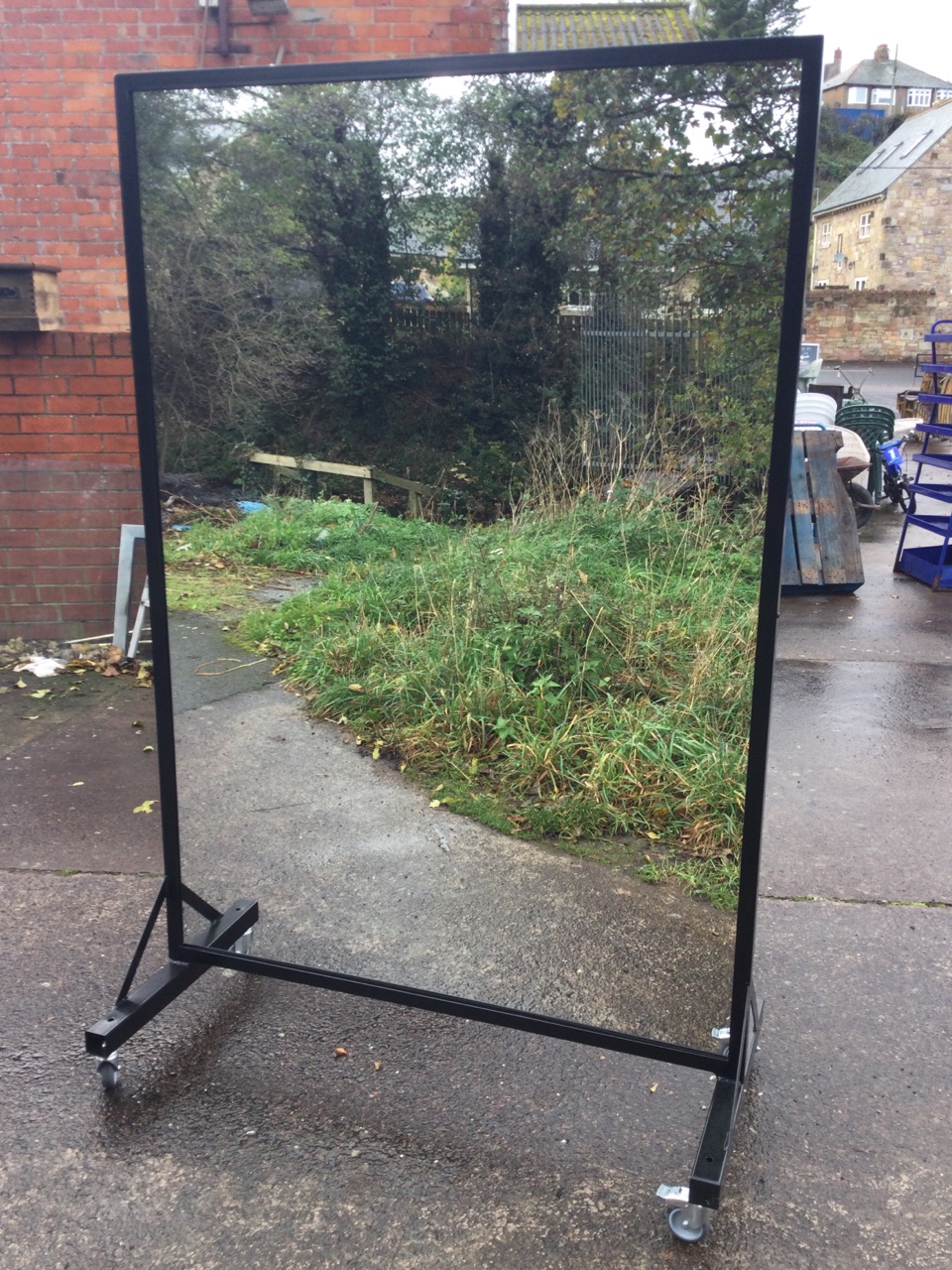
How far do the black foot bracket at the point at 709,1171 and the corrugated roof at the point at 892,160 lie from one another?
5451cm

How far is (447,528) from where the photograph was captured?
8.51 feet

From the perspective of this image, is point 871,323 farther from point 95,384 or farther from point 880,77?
point 880,77

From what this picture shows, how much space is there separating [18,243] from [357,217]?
4.04 metres

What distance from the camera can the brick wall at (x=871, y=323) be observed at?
36.8 m

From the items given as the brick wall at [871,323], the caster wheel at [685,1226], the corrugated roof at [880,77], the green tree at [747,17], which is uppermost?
the corrugated roof at [880,77]

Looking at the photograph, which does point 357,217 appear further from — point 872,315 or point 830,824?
point 872,315

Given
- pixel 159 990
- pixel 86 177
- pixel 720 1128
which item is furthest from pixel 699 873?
pixel 86 177

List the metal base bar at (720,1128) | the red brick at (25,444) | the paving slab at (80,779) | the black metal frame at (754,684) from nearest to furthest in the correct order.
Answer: the black metal frame at (754,684)
the metal base bar at (720,1128)
the paving slab at (80,779)
the red brick at (25,444)

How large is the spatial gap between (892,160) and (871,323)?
69.2 ft

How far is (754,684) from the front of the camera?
7.06 feet

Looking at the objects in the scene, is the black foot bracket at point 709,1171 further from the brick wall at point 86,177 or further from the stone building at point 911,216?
the stone building at point 911,216

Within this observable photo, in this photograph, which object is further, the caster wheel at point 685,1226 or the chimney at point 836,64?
the chimney at point 836,64

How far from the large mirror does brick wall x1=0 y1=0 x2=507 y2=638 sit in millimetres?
2324

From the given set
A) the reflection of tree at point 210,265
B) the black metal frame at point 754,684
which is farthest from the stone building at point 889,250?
the black metal frame at point 754,684
